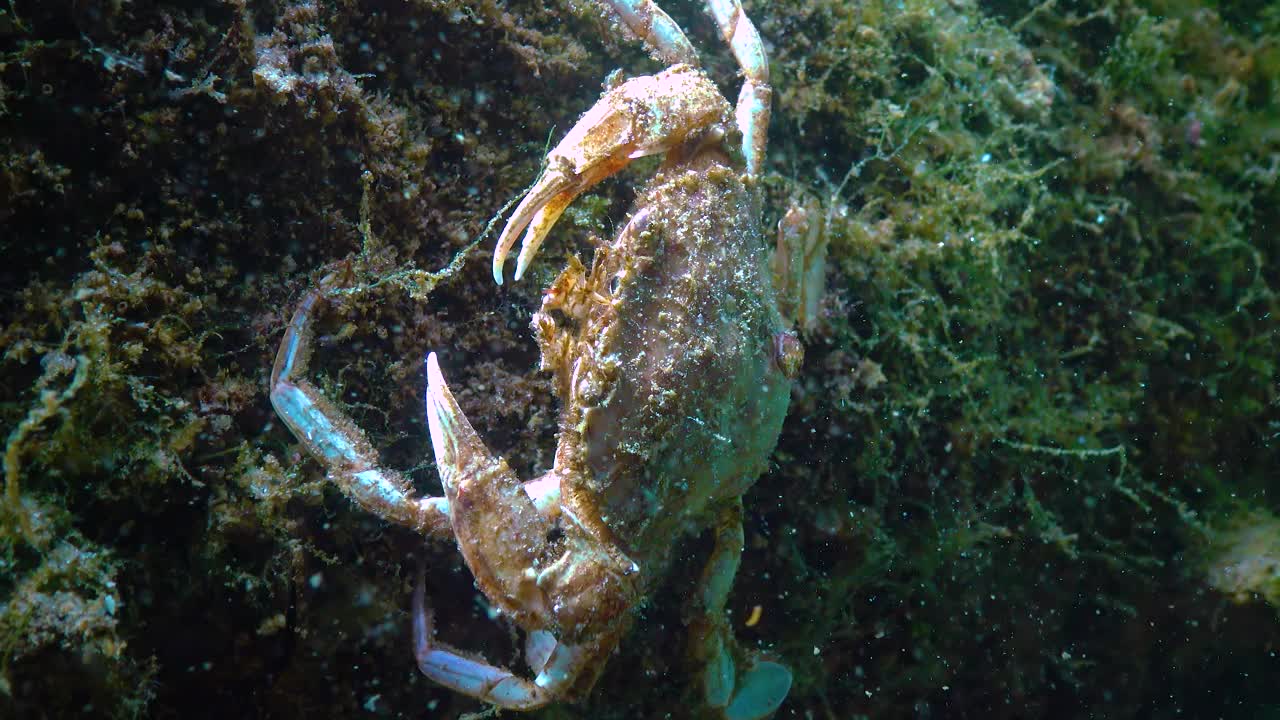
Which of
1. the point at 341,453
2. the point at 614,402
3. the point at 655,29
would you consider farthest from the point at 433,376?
the point at 655,29

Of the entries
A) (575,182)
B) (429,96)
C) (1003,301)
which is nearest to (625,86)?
(575,182)

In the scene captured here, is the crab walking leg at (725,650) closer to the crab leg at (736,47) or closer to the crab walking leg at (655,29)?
the crab leg at (736,47)

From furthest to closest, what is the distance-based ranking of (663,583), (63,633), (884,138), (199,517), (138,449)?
(884,138) < (663,583) < (199,517) < (138,449) < (63,633)

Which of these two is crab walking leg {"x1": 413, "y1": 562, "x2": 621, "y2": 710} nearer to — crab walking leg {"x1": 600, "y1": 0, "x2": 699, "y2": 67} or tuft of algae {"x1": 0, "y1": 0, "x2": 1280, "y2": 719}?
tuft of algae {"x1": 0, "y1": 0, "x2": 1280, "y2": 719}

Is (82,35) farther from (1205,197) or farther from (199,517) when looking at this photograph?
(1205,197)

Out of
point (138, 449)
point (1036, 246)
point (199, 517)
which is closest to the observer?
point (138, 449)

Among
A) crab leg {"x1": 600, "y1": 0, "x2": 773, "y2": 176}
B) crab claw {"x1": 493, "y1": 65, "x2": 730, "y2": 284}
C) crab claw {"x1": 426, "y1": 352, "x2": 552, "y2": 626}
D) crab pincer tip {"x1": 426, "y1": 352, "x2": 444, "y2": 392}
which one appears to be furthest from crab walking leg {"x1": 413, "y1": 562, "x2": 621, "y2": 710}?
crab leg {"x1": 600, "y1": 0, "x2": 773, "y2": 176}

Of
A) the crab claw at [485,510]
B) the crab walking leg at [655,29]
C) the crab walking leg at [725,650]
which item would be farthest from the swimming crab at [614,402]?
the crab walking leg at [725,650]
